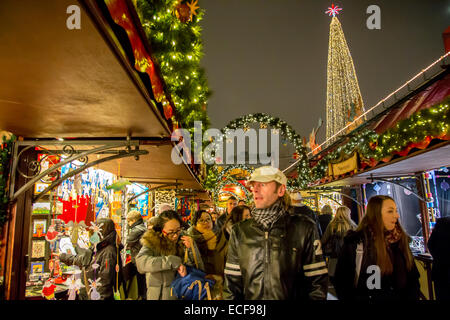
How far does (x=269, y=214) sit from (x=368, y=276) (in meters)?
1.44

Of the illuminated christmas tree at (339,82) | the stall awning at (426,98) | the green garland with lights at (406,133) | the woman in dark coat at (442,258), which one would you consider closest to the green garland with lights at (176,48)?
the green garland with lights at (406,133)

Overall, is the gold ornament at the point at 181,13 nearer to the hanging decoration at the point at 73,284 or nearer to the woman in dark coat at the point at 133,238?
the woman in dark coat at the point at 133,238

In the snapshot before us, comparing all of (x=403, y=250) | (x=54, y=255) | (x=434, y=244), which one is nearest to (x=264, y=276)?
(x=403, y=250)

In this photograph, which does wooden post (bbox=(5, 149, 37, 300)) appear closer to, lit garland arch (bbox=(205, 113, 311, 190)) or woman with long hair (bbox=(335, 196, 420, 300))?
woman with long hair (bbox=(335, 196, 420, 300))

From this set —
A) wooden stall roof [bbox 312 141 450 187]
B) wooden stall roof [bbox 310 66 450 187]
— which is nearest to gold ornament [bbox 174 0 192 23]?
wooden stall roof [bbox 310 66 450 187]

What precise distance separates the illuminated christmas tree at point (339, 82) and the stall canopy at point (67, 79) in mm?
39594

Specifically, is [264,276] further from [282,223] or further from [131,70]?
[131,70]

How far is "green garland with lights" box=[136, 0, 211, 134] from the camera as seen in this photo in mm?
5609

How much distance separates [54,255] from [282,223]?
4.34m

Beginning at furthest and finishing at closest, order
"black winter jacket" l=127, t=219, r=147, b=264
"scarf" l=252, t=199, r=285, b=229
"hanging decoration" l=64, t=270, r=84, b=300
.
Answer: "black winter jacket" l=127, t=219, r=147, b=264, "hanging decoration" l=64, t=270, r=84, b=300, "scarf" l=252, t=199, r=285, b=229

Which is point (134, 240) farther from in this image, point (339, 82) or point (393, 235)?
point (339, 82)

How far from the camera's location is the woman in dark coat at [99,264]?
14.8 ft

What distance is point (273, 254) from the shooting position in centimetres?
256

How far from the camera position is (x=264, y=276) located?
254 centimetres
